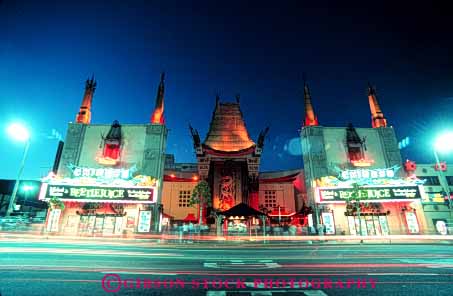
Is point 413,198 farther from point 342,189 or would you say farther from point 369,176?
point 342,189

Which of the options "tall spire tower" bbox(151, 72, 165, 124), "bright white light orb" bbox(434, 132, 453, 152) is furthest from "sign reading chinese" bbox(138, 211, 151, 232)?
"bright white light orb" bbox(434, 132, 453, 152)

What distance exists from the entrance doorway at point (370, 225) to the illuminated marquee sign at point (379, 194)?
9.42 feet

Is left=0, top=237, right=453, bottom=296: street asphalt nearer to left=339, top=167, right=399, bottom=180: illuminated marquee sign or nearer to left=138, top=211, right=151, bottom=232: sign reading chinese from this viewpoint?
left=138, top=211, right=151, bottom=232: sign reading chinese

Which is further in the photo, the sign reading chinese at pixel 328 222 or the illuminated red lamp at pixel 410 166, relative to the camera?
the illuminated red lamp at pixel 410 166

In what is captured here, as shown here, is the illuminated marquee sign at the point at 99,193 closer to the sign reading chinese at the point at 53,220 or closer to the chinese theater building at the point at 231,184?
the sign reading chinese at the point at 53,220

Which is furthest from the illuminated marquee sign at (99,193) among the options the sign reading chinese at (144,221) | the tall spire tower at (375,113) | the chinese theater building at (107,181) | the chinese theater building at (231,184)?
the tall spire tower at (375,113)

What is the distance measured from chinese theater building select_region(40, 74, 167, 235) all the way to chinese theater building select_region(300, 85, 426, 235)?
22082 millimetres

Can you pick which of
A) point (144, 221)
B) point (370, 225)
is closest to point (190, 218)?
point (144, 221)

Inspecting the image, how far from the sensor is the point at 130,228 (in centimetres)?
2803

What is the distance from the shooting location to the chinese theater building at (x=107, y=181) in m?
28.0

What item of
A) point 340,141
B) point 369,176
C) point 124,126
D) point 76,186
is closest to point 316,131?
point 340,141

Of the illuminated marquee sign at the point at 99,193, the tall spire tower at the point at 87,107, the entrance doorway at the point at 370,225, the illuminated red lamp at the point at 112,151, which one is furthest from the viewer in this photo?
the tall spire tower at the point at 87,107

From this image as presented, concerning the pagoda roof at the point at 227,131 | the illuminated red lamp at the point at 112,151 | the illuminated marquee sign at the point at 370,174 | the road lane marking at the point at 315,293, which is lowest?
the road lane marking at the point at 315,293

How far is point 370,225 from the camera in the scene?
29.5 metres
